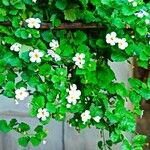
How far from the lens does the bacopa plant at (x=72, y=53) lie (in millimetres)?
1575

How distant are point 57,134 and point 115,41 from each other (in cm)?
124

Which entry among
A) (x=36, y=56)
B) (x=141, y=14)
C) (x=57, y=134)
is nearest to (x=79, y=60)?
(x=36, y=56)

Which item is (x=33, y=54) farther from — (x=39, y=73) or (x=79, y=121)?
(x=79, y=121)

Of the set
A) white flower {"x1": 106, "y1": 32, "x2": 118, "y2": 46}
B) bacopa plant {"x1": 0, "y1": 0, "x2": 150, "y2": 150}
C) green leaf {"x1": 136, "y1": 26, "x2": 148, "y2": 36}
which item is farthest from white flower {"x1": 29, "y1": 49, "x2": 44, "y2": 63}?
green leaf {"x1": 136, "y1": 26, "x2": 148, "y2": 36}

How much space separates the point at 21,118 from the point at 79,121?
96 centimetres

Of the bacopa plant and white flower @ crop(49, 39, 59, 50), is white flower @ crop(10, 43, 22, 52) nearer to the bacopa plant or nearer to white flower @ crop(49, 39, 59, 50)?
the bacopa plant

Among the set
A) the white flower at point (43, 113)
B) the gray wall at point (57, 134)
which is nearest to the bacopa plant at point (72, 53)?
the white flower at point (43, 113)

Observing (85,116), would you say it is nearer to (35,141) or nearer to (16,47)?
(35,141)

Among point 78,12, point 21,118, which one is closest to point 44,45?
point 78,12

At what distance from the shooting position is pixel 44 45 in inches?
63.5

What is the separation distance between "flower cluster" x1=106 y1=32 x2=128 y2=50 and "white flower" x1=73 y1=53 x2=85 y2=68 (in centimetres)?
11

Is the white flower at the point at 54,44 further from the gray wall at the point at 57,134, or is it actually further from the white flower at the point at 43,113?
the gray wall at the point at 57,134

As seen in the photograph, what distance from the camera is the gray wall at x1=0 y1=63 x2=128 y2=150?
8.52ft

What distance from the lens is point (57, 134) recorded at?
269cm
